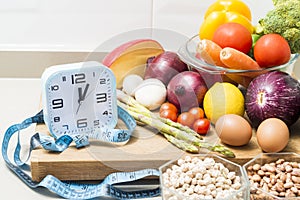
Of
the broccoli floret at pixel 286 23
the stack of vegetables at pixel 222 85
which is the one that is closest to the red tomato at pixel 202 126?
the stack of vegetables at pixel 222 85

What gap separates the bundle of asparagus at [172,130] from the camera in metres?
1.48

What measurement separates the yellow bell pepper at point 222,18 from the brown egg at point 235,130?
33cm

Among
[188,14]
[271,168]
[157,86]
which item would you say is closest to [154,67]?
[157,86]

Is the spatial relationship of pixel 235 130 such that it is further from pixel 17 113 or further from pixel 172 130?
pixel 17 113

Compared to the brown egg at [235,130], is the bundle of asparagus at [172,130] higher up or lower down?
lower down

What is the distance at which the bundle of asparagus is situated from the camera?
148 cm

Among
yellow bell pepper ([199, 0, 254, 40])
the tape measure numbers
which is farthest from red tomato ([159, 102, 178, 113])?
yellow bell pepper ([199, 0, 254, 40])

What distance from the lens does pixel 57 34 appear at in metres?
2.01

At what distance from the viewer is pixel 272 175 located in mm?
1329

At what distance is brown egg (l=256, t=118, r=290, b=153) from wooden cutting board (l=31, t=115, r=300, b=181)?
4 centimetres

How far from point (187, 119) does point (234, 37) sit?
244mm

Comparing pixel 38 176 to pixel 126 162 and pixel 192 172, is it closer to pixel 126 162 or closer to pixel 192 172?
pixel 126 162

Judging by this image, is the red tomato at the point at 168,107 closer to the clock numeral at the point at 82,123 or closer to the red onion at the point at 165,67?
the red onion at the point at 165,67

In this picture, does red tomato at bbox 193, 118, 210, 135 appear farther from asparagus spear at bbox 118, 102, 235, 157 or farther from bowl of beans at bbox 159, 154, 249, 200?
bowl of beans at bbox 159, 154, 249, 200
